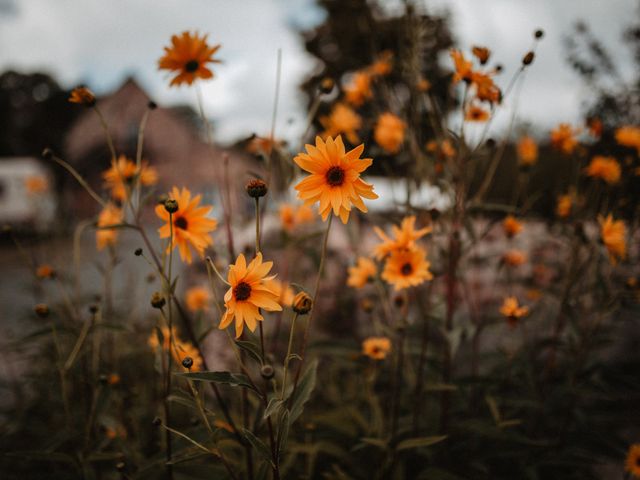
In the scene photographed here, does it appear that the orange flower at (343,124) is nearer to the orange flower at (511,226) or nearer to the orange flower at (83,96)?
the orange flower at (511,226)

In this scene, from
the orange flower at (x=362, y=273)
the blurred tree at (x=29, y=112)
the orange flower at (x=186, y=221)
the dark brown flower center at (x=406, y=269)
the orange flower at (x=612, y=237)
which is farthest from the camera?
the blurred tree at (x=29, y=112)

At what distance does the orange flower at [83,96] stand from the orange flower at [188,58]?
253 millimetres

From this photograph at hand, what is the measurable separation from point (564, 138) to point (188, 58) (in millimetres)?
1862

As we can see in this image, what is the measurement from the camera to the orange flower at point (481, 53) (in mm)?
1403

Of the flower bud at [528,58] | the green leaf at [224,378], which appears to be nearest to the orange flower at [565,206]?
the flower bud at [528,58]

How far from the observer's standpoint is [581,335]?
5.81 feet

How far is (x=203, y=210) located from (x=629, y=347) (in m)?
3.27

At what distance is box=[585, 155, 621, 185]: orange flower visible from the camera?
1992 millimetres

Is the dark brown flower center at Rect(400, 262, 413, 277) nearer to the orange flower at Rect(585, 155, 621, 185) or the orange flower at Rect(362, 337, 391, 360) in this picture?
the orange flower at Rect(362, 337, 391, 360)

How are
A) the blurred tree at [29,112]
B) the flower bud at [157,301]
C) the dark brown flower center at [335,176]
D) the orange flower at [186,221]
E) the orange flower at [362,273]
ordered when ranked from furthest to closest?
1. the blurred tree at [29,112]
2. the orange flower at [362,273]
3. the orange flower at [186,221]
4. the flower bud at [157,301]
5. the dark brown flower center at [335,176]

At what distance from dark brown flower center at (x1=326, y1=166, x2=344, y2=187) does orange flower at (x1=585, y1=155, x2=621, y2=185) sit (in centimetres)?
168

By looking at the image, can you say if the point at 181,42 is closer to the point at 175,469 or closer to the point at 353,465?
the point at 175,469

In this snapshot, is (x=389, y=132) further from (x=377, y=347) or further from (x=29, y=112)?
(x=29, y=112)

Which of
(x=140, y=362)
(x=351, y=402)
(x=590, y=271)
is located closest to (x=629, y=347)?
(x=590, y=271)
